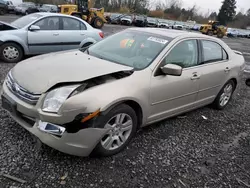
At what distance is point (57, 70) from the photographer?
2887 mm

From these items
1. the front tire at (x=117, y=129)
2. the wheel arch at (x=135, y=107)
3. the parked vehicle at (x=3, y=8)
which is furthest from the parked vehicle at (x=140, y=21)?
the front tire at (x=117, y=129)

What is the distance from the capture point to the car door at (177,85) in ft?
10.7

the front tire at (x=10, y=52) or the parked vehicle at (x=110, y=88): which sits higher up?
the parked vehicle at (x=110, y=88)

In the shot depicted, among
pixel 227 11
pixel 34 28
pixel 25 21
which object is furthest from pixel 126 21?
pixel 227 11

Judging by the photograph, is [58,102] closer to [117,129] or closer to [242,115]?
[117,129]

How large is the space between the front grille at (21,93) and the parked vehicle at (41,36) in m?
4.11

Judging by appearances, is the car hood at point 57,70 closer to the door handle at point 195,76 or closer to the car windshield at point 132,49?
the car windshield at point 132,49

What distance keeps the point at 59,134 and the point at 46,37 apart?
16.9 feet

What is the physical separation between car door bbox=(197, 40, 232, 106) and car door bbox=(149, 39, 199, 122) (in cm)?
19

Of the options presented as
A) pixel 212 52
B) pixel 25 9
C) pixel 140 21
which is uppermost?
pixel 212 52

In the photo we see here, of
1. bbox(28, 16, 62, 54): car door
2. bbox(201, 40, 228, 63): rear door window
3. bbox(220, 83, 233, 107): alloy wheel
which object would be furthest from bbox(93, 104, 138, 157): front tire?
bbox(28, 16, 62, 54): car door

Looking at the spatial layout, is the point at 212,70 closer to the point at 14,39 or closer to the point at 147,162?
the point at 147,162

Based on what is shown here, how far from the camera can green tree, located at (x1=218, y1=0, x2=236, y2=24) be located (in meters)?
65.5

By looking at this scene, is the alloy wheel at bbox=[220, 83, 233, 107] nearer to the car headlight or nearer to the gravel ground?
the gravel ground
